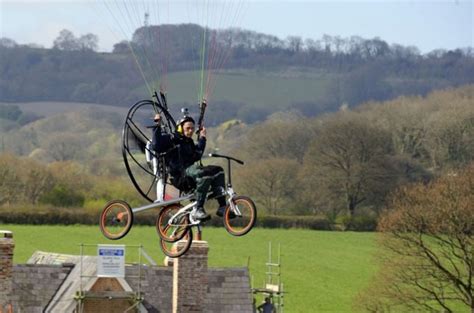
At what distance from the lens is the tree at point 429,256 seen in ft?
212

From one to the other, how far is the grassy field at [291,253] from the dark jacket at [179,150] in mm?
45477

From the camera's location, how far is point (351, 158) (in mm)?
102500

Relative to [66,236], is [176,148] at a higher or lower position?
higher

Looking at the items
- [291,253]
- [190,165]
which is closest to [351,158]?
[291,253]

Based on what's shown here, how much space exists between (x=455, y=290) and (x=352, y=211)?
31851 millimetres

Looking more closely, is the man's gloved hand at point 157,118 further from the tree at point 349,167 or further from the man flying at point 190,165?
the tree at point 349,167

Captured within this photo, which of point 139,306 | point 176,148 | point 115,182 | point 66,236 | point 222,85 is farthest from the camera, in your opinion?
point 222,85

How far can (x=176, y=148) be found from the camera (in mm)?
24641

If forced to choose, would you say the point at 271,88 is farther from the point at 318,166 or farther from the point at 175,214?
the point at 175,214

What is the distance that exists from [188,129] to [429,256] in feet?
137

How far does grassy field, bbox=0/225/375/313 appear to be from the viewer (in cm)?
7356

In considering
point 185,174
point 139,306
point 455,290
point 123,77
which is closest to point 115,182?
point 455,290

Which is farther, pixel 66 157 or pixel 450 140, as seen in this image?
pixel 66 157

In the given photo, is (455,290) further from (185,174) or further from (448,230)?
(185,174)
